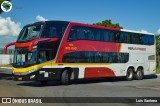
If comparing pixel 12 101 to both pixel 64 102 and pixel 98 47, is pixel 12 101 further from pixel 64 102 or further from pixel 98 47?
pixel 98 47

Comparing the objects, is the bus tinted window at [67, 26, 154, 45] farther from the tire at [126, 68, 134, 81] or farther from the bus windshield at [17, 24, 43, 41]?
the tire at [126, 68, 134, 81]

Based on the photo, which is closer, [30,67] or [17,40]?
[30,67]

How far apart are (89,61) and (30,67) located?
5.29 meters

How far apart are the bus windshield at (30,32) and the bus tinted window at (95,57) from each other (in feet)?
8.01

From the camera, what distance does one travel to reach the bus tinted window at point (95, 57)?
2316 centimetres

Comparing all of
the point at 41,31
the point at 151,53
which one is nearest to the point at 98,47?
the point at 41,31

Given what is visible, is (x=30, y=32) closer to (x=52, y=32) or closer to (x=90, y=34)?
(x=52, y=32)

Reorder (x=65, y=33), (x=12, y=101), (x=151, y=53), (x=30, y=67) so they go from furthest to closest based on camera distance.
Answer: (x=151, y=53), (x=65, y=33), (x=30, y=67), (x=12, y=101)

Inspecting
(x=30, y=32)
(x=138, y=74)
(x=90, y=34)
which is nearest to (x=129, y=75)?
(x=138, y=74)

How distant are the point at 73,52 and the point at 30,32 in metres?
3.20

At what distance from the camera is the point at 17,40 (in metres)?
22.4

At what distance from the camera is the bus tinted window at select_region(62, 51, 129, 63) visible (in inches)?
912

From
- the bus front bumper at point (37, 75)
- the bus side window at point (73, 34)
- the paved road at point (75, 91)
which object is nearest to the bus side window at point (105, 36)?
the bus side window at point (73, 34)

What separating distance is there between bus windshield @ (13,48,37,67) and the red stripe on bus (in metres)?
4.73
